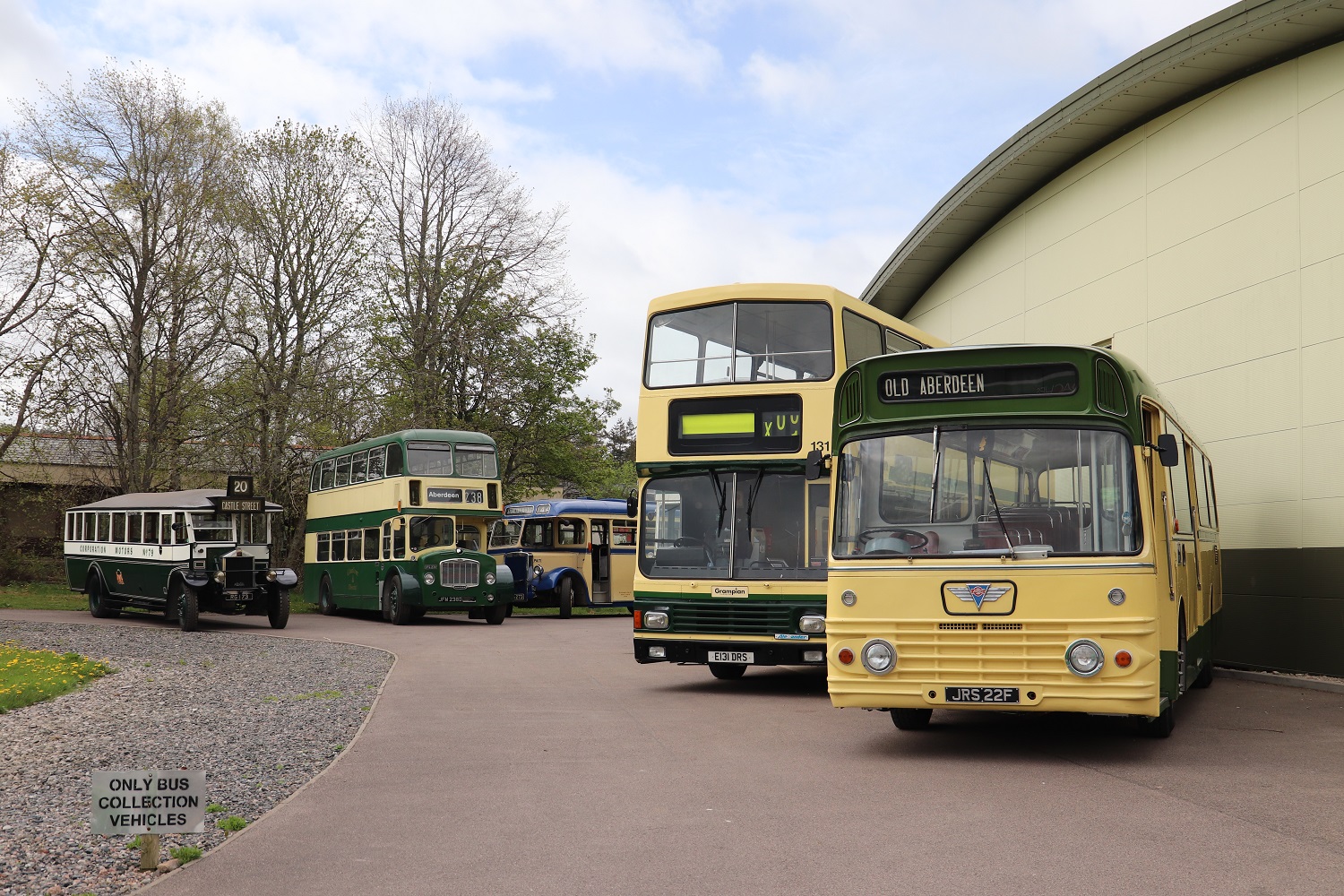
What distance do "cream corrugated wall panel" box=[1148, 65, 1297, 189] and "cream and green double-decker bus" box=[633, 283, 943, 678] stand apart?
6294mm

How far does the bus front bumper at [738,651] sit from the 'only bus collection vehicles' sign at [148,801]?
27.9 feet

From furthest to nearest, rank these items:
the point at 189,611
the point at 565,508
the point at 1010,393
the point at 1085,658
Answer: the point at 565,508, the point at 189,611, the point at 1010,393, the point at 1085,658

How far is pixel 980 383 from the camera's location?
914 centimetres

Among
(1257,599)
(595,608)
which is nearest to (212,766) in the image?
(1257,599)

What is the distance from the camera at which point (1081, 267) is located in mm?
20203

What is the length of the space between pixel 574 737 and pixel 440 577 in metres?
17.6

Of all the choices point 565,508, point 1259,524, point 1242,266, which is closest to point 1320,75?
point 1242,266

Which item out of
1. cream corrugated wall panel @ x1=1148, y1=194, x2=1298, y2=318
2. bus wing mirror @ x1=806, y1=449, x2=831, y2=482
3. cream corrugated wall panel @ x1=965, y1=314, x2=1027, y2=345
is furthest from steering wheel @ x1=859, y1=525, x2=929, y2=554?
cream corrugated wall panel @ x1=965, y1=314, x2=1027, y2=345

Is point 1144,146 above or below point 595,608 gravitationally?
above

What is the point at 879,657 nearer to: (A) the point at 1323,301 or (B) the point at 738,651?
(B) the point at 738,651

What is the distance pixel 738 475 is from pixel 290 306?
2655 cm

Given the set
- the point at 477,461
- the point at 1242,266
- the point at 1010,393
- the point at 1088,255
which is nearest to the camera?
the point at 1010,393

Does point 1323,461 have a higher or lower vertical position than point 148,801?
higher

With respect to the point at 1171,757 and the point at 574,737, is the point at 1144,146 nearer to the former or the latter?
the point at 1171,757
